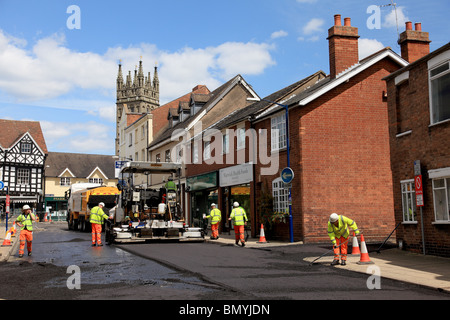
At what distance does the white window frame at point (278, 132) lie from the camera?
20.8m

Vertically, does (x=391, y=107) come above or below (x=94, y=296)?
above

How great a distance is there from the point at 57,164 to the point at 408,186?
65.0m

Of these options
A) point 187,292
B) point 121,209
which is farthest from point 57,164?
point 187,292

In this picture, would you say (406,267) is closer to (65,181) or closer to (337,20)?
(337,20)

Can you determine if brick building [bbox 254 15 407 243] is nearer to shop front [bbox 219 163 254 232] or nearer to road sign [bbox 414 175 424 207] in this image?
shop front [bbox 219 163 254 232]

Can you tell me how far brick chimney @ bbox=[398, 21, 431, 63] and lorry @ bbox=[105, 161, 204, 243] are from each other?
1099 cm

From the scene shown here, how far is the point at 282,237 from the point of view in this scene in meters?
20.3

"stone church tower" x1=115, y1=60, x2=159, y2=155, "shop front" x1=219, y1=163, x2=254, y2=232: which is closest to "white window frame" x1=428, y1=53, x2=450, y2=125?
"shop front" x1=219, y1=163, x2=254, y2=232

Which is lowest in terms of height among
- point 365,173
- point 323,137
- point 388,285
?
point 388,285

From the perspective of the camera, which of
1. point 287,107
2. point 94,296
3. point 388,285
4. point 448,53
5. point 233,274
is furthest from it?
point 287,107

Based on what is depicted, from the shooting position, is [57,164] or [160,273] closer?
[160,273]

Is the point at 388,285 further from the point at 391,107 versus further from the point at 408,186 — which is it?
the point at 391,107

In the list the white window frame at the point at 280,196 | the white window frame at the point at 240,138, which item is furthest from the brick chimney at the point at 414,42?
the white window frame at the point at 240,138

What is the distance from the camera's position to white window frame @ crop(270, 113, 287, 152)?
68.2 feet
